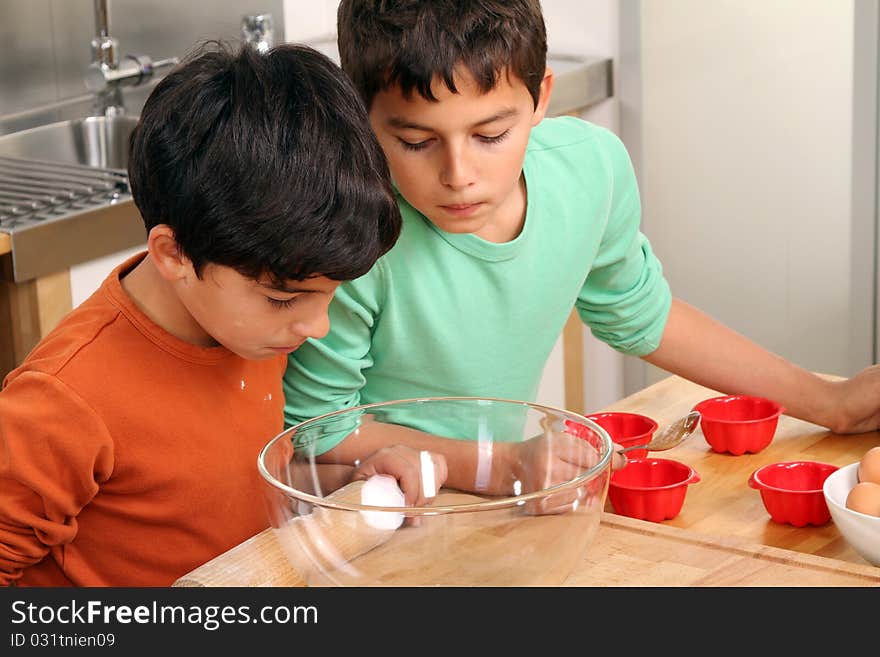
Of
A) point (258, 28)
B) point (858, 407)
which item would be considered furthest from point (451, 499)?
point (258, 28)

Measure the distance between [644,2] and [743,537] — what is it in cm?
192

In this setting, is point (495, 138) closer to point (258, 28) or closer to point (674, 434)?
point (674, 434)

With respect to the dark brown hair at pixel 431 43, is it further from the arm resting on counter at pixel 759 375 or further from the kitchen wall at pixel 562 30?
the kitchen wall at pixel 562 30

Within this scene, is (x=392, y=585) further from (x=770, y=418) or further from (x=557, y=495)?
(x=770, y=418)

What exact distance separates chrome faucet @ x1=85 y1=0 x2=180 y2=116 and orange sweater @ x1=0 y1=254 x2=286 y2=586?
1405 millimetres

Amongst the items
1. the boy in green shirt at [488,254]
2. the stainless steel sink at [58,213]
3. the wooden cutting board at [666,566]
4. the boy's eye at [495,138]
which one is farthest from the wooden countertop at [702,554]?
the stainless steel sink at [58,213]

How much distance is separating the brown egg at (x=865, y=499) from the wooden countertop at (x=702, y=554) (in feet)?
0.13

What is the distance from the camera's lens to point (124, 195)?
1973 mm

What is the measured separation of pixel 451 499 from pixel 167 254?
0.29 m

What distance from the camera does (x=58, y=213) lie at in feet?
6.15

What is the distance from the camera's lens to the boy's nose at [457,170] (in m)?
1.10

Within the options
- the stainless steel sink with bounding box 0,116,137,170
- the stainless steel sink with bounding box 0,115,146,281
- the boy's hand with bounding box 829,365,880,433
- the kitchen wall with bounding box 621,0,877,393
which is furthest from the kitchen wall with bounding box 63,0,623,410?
the boy's hand with bounding box 829,365,880,433

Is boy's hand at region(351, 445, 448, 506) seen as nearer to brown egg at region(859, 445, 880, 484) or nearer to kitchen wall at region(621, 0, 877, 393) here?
brown egg at region(859, 445, 880, 484)
